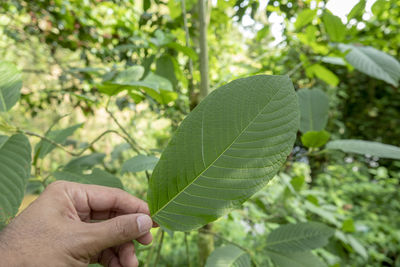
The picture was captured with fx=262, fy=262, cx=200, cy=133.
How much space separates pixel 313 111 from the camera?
79 cm

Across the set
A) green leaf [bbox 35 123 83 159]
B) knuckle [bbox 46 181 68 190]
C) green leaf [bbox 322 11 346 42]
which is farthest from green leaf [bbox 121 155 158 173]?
green leaf [bbox 322 11 346 42]

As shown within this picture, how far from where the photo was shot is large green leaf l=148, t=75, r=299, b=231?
0.36 metres

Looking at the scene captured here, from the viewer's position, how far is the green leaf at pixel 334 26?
27.1 inches

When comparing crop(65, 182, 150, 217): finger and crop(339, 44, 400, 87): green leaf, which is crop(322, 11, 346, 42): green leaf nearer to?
crop(339, 44, 400, 87): green leaf

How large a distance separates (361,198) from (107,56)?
3229mm

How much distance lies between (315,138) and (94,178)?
59 centimetres

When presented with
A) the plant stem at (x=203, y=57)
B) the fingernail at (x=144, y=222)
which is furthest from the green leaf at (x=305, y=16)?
the fingernail at (x=144, y=222)

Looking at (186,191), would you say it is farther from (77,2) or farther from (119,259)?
(77,2)

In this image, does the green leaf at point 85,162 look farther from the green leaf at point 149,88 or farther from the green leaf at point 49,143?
the green leaf at point 149,88

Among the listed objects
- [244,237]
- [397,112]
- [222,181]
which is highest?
[222,181]

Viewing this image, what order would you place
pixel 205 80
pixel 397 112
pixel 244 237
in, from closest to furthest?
pixel 205 80 → pixel 244 237 → pixel 397 112

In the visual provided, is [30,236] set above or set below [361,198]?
above

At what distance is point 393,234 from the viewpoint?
2.35m

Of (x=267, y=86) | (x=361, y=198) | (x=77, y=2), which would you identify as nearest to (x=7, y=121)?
(x=267, y=86)
